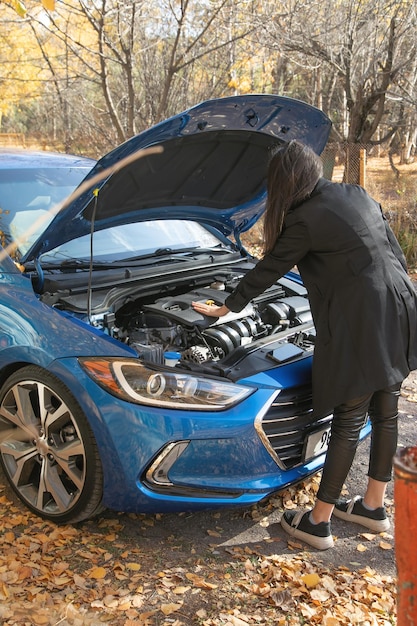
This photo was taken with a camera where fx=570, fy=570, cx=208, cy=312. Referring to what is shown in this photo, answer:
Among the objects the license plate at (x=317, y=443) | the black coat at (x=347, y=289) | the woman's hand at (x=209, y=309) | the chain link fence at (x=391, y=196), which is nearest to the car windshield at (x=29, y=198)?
the woman's hand at (x=209, y=309)

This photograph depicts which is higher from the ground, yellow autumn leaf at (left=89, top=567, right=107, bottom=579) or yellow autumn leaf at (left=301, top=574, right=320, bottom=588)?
yellow autumn leaf at (left=301, top=574, right=320, bottom=588)

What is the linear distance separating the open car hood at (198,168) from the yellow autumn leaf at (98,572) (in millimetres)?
1645

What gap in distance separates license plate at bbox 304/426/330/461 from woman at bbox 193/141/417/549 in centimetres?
12

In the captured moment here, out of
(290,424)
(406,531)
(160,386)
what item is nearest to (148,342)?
(160,386)

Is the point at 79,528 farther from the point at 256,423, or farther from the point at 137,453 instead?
the point at 256,423

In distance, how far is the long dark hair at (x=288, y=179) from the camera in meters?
2.58

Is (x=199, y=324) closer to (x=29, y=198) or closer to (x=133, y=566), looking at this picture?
(x=133, y=566)

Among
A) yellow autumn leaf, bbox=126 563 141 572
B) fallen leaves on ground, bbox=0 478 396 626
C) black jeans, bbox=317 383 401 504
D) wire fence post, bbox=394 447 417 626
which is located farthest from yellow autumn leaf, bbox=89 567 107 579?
wire fence post, bbox=394 447 417 626

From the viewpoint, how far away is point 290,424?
277cm

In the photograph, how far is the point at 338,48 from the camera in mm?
12055

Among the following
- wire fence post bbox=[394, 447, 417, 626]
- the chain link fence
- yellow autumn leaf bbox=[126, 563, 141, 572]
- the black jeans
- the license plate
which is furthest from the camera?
the chain link fence

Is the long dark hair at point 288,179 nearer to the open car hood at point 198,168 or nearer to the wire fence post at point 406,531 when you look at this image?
the open car hood at point 198,168

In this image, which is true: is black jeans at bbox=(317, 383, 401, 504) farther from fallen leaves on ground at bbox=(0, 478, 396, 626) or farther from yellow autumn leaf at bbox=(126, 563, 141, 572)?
yellow autumn leaf at bbox=(126, 563, 141, 572)

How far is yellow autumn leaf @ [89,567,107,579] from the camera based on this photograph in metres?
2.57
